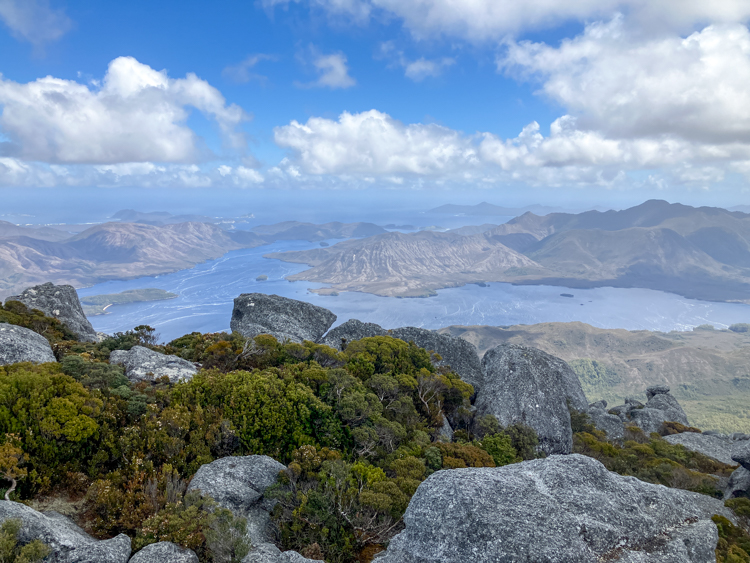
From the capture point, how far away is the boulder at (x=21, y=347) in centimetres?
1700

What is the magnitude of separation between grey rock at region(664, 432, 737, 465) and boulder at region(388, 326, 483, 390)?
25036 millimetres

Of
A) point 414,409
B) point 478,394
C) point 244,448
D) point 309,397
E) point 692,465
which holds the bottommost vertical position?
point 692,465

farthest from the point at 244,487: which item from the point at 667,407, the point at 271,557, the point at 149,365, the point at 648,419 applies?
the point at 667,407

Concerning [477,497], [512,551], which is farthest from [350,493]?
[512,551]

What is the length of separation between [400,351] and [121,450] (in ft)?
58.5

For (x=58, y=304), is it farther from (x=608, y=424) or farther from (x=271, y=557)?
(x=608, y=424)

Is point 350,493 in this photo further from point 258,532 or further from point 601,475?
point 601,475

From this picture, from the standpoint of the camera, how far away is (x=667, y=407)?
53375mm

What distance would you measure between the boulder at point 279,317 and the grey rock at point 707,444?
39.2 meters

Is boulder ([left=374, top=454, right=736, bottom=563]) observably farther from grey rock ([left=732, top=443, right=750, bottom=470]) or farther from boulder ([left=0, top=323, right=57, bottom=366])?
boulder ([left=0, top=323, right=57, bottom=366])

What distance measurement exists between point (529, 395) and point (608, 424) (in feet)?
65.4

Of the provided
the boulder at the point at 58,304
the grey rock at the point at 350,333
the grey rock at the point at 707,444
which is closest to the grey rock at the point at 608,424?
the grey rock at the point at 707,444

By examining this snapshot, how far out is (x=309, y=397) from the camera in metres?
17.1

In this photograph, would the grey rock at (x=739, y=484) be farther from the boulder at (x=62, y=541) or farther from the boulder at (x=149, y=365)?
the boulder at (x=149, y=365)
